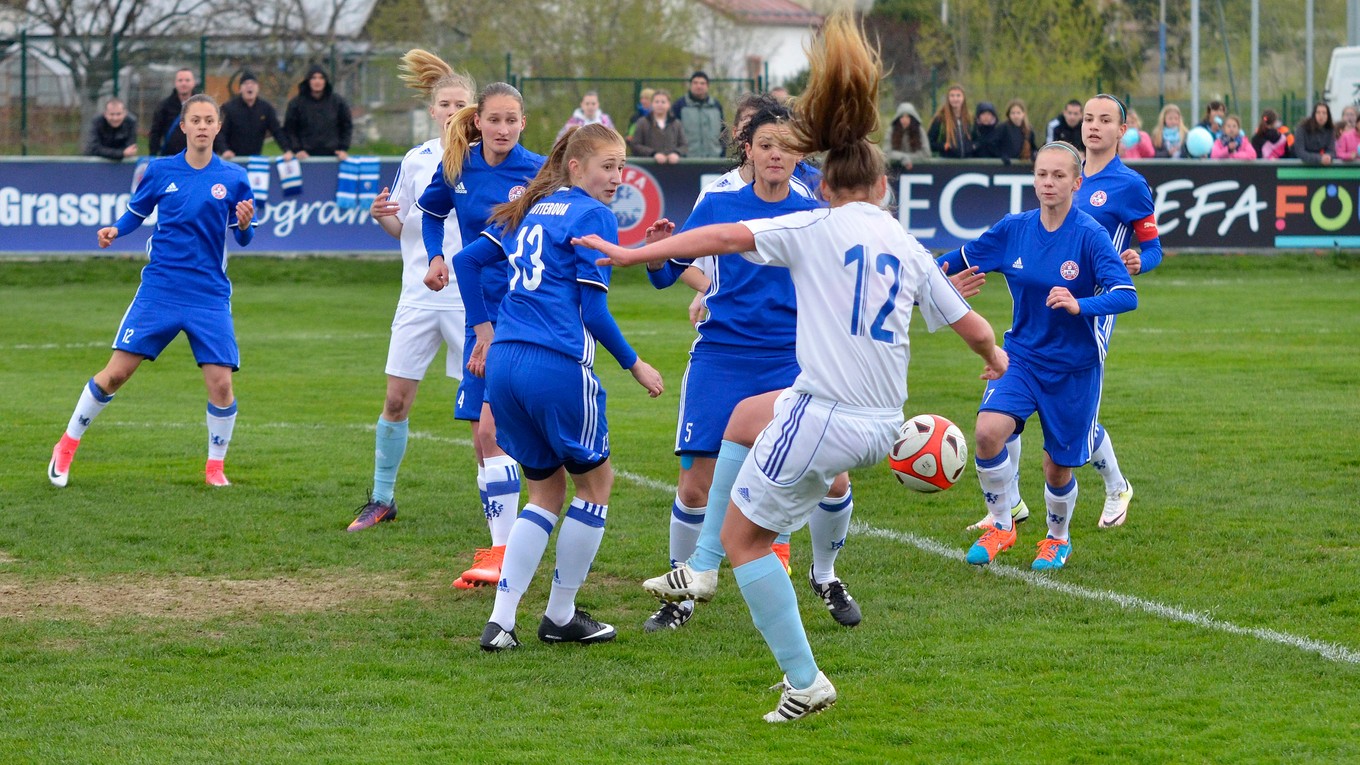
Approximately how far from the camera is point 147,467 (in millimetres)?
9438

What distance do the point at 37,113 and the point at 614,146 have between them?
58.7 feet

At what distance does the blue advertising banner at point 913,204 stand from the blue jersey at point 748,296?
1378 centimetres

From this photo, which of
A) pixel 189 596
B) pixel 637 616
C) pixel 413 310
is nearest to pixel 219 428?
pixel 413 310

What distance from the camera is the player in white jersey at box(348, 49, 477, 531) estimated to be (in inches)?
305

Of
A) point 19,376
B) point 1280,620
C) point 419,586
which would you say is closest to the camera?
point 1280,620

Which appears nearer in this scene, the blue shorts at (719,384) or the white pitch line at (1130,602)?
the white pitch line at (1130,602)

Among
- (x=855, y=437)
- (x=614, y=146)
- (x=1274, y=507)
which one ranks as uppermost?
(x=614, y=146)

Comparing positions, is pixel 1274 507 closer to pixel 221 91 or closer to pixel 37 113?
pixel 37 113

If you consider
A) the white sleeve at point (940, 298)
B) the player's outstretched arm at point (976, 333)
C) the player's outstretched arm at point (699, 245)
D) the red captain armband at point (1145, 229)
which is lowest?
the player's outstretched arm at point (976, 333)

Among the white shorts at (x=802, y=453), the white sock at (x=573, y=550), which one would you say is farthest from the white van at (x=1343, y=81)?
the white shorts at (x=802, y=453)

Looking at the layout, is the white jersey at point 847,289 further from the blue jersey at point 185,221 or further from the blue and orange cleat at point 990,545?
the blue jersey at point 185,221

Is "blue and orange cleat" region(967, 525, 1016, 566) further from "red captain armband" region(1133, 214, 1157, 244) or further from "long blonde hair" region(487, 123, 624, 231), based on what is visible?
"long blonde hair" region(487, 123, 624, 231)

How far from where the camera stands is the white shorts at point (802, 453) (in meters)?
4.71

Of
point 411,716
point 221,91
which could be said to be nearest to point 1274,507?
point 411,716
